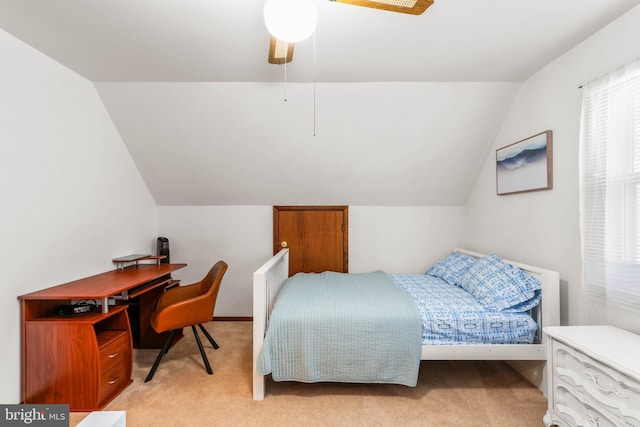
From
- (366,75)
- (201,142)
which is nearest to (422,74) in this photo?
(366,75)

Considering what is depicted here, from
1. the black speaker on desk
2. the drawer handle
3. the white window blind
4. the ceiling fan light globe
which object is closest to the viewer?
the ceiling fan light globe

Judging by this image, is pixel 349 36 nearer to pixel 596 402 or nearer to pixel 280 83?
pixel 280 83

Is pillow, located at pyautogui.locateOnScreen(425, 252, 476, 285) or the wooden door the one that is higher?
the wooden door

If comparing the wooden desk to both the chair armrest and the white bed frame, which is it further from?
the white bed frame

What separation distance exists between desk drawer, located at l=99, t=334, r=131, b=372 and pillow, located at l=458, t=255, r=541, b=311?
264 cm

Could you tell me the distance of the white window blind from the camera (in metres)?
1.64

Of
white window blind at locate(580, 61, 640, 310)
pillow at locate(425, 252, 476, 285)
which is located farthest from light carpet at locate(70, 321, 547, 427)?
white window blind at locate(580, 61, 640, 310)

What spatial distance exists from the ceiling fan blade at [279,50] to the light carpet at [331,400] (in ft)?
7.29

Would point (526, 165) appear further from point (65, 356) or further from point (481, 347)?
point (65, 356)

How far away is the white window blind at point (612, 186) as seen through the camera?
5.40 ft

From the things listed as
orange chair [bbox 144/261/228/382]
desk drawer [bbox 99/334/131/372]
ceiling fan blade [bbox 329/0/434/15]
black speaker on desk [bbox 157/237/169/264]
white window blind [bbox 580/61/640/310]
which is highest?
ceiling fan blade [bbox 329/0/434/15]

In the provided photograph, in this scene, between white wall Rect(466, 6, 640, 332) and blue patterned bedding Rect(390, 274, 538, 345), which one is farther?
blue patterned bedding Rect(390, 274, 538, 345)

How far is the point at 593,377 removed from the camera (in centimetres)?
146

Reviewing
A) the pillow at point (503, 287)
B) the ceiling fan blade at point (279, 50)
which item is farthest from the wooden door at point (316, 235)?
the ceiling fan blade at point (279, 50)
